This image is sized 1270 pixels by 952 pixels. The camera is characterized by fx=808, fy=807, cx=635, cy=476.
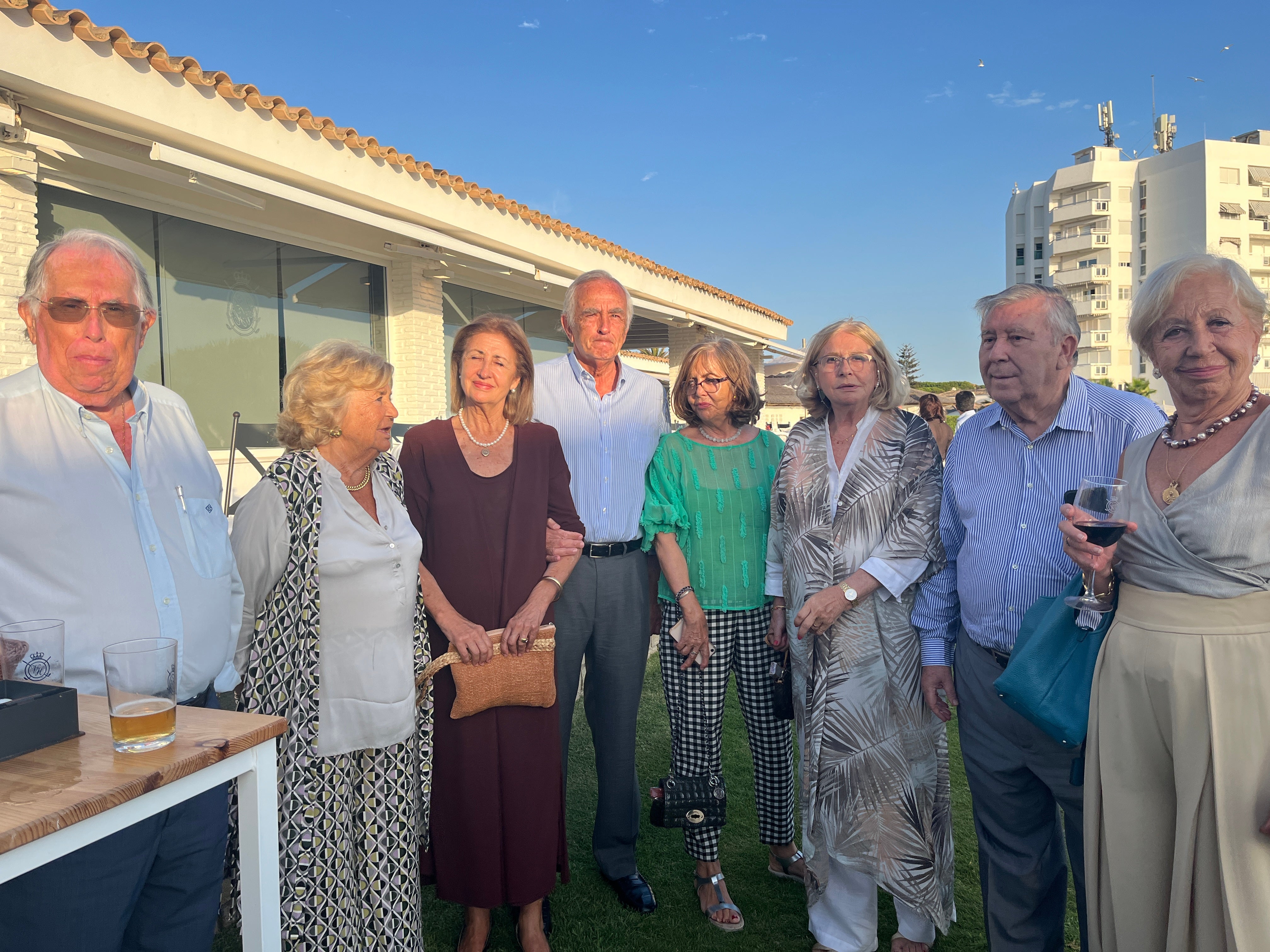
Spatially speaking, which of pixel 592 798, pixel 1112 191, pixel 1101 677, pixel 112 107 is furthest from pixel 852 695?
pixel 1112 191

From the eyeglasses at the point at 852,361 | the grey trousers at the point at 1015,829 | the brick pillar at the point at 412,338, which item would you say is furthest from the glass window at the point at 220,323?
the grey trousers at the point at 1015,829

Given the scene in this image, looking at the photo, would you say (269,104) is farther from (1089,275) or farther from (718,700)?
(1089,275)

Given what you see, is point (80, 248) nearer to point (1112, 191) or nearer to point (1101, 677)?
point (1101, 677)

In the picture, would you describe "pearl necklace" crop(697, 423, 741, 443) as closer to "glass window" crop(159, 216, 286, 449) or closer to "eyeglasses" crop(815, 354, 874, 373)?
"eyeglasses" crop(815, 354, 874, 373)

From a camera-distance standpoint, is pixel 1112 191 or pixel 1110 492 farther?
pixel 1112 191

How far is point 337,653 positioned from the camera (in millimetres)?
2414

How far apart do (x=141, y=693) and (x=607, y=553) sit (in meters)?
1.92

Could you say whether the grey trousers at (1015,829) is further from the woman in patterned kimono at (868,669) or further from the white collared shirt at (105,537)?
the white collared shirt at (105,537)

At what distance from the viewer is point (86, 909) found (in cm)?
172

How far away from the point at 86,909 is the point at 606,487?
212 cm

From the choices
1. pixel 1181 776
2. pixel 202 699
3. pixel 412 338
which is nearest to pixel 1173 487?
pixel 1181 776

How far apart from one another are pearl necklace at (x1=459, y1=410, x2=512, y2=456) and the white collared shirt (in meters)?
1.03

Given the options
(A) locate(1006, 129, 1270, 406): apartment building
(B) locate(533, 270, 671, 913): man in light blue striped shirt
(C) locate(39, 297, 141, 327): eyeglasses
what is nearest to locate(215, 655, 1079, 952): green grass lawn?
(B) locate(533, 270, 671, 913): man in light blue striped shirt

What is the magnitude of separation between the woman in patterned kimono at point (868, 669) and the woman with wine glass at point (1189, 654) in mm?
726
